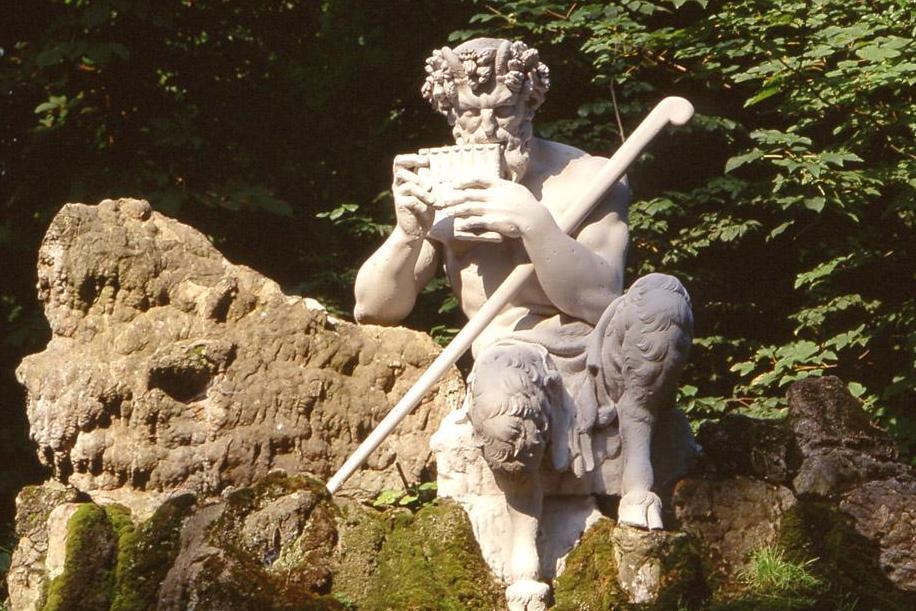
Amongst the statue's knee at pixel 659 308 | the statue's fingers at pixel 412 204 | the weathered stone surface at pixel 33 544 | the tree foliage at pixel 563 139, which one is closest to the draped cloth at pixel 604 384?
the statue's knee at pixel 659 308

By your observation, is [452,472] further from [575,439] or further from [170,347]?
[170,347]

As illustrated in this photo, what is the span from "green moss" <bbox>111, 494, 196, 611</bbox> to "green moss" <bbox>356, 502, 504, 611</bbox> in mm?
805

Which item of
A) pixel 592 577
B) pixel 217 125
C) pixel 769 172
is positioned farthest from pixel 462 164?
pixel 217 125

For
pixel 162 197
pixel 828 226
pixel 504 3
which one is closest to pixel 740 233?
pixel 828 226

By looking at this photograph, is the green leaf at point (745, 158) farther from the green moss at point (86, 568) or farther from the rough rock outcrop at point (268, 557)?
the green moss at point (86, 568)

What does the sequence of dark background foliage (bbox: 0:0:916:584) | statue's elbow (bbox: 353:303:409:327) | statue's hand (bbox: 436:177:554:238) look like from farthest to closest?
→ dark background foliage (bbox: 0:0:916:584)
statue's elbow (bbox: 353:303:409:327)
statue's hand (bbox: 436:177:554:238)

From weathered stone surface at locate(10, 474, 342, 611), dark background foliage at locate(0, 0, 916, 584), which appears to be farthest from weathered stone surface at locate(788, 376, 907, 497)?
dark background foliage at locate(0, 0, 916, 584)

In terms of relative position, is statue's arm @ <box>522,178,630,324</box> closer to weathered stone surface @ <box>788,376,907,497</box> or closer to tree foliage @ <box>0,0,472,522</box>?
weathered stone surface @ <box>788,376,907,497</box>

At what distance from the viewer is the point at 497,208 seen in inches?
288

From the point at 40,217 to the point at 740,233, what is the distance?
475 cm

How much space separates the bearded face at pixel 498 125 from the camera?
25.0 feet

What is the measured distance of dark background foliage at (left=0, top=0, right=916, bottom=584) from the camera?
11.3 meters

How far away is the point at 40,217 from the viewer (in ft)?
41.2

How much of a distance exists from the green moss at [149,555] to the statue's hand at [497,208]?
160 centimetres
